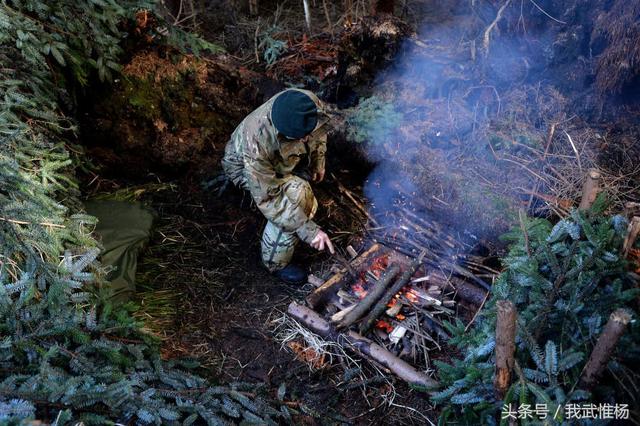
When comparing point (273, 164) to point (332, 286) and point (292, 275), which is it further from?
point (332, 286)

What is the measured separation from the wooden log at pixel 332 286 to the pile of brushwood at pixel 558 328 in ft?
4.31

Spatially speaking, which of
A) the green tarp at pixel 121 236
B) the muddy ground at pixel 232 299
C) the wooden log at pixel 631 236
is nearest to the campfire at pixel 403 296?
the muddy ground at pixel 232 299

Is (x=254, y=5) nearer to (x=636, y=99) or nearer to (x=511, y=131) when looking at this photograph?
(x=511, y=131)

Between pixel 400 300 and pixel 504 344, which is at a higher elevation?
pixel 504 344

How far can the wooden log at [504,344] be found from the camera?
2383mm

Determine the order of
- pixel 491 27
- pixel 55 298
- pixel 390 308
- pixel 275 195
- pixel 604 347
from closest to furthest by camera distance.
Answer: pixel 604 347, pixel 55 298, pixel 390 308, pixel 275 195, pixel 491 27

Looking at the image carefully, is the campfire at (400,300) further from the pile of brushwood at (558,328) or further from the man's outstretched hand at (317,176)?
the man's outstretched hand at (317,176)

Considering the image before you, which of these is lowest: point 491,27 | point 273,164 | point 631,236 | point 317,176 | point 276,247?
point 276,247

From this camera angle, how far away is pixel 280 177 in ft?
16.1

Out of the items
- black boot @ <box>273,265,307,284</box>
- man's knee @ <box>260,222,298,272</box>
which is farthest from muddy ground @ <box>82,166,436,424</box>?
man's knee @ <box>260,222,298,272</box>

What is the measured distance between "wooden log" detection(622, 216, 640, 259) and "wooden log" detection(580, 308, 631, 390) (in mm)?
856

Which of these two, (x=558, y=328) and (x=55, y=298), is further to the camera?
(x=55, y=298)

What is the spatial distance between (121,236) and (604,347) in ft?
13.2

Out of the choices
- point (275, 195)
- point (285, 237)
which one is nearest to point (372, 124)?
point (275, 195)
